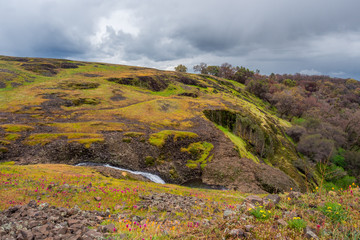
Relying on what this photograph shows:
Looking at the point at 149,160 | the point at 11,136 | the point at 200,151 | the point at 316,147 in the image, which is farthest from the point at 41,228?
the point at 316,147

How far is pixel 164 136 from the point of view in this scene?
43.0 metres

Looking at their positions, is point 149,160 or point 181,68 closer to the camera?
point 149,160

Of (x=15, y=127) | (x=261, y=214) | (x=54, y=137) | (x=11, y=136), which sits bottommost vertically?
(x=54, y=137)

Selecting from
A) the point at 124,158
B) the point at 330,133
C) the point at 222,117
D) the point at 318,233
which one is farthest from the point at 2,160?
the point at 330,133

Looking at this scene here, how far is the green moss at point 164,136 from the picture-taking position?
40188mm

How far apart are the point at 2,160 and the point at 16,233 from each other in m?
31.5

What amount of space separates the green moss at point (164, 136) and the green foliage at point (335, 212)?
3390 centimetres

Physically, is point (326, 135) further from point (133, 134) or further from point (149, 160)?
point (133, 134)

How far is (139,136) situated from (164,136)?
5.73 m

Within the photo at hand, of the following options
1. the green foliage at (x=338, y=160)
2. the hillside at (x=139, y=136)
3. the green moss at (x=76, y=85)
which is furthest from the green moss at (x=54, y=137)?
the green foliage at (x=338, y=160)

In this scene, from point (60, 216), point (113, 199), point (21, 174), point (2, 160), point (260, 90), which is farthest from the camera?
point (260, 90)

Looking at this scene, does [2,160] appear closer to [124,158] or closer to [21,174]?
[21,174]

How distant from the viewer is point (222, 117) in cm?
6569

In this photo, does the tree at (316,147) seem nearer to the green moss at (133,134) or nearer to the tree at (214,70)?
the green moss at (133,134)
